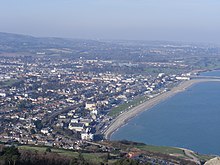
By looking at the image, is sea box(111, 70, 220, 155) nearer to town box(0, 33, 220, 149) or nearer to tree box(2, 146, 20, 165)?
town box(0, 33, 220, 149)

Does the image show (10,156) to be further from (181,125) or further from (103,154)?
(181,125)

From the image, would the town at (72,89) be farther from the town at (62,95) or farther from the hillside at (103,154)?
the hillside at (103,154)

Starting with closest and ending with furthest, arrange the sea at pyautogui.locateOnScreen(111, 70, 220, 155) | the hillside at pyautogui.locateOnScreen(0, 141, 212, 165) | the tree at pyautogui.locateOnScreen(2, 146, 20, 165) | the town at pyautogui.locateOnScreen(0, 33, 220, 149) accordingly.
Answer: the tree at pyautogui.locateOnScreen(2, 146, 20, 165)
the hillside at pyautogui.locateOnScreen(0, 141, 212, 165)
the sea at pyautogui.locateOnScreen(111, 70, 220, 155)
the town at pyautogui.locateOnScreen(0, 33, 220, 149)

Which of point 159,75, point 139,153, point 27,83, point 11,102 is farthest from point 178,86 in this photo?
point 139,153

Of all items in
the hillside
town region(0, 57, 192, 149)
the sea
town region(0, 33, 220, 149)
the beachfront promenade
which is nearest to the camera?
the hillside

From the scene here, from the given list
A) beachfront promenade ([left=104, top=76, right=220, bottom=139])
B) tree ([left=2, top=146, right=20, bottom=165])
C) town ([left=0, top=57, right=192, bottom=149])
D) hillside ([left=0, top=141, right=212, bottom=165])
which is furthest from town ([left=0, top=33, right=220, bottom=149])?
tree ([left=2, top=146, right=20, bottom=165])

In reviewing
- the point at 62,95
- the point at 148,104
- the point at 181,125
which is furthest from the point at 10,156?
the point at 62,95

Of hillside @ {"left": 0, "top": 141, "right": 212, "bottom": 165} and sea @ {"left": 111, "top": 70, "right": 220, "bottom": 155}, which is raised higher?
hillside @ {"left": 0, "top": 141, "right": 212, "bottom": 165}
